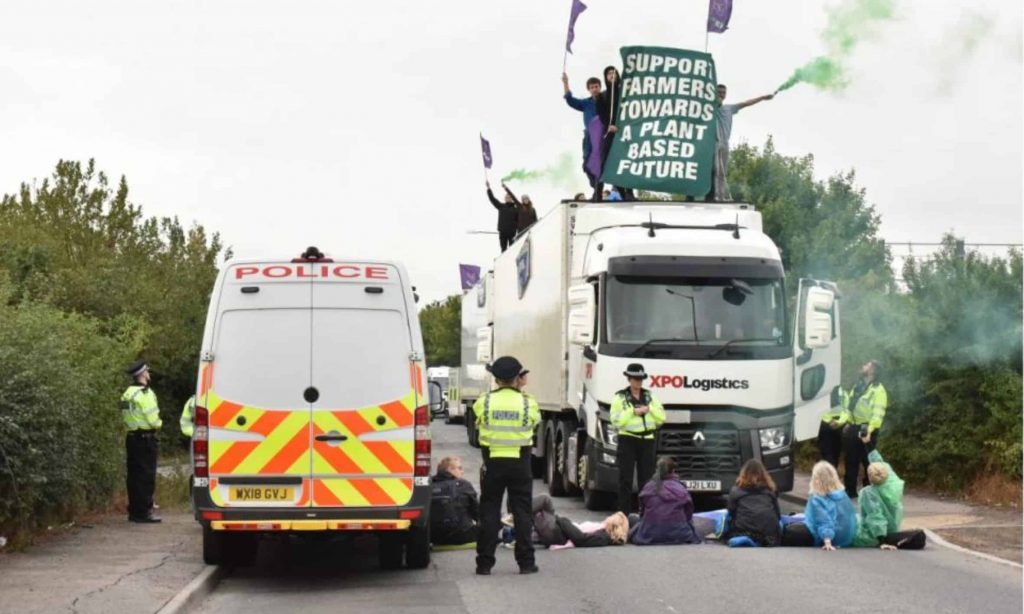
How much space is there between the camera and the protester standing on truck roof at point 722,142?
855 inches

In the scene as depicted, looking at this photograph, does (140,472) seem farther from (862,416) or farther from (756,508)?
(862,416)

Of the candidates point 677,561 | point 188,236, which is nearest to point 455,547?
point 677,561

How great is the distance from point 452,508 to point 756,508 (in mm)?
2942

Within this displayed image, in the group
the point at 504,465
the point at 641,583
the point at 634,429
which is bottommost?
the point at 641,583

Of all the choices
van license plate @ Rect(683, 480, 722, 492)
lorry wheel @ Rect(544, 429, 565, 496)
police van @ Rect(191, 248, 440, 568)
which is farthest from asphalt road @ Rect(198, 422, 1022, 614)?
lorry wheel @ Rect(544, 429, 565, 496)

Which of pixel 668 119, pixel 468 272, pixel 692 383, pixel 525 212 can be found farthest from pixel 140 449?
pixel 468 272

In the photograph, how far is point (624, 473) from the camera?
57.4ft

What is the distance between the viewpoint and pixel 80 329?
1839 cm

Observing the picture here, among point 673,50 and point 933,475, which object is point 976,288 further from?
point 673,50

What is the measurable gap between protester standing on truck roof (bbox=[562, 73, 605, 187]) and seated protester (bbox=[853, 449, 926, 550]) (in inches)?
313

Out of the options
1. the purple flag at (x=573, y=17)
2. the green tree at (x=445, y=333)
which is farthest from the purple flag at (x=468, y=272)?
the green tree at (x=445, y=333)

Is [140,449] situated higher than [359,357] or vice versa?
[359,357]

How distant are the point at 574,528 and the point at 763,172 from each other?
29654 millimetres

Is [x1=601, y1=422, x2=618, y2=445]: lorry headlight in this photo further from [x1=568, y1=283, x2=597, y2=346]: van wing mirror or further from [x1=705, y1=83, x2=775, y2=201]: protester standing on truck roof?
[x1=705, y1=83, x2=775, y2=201]: protester standing on truck roof
